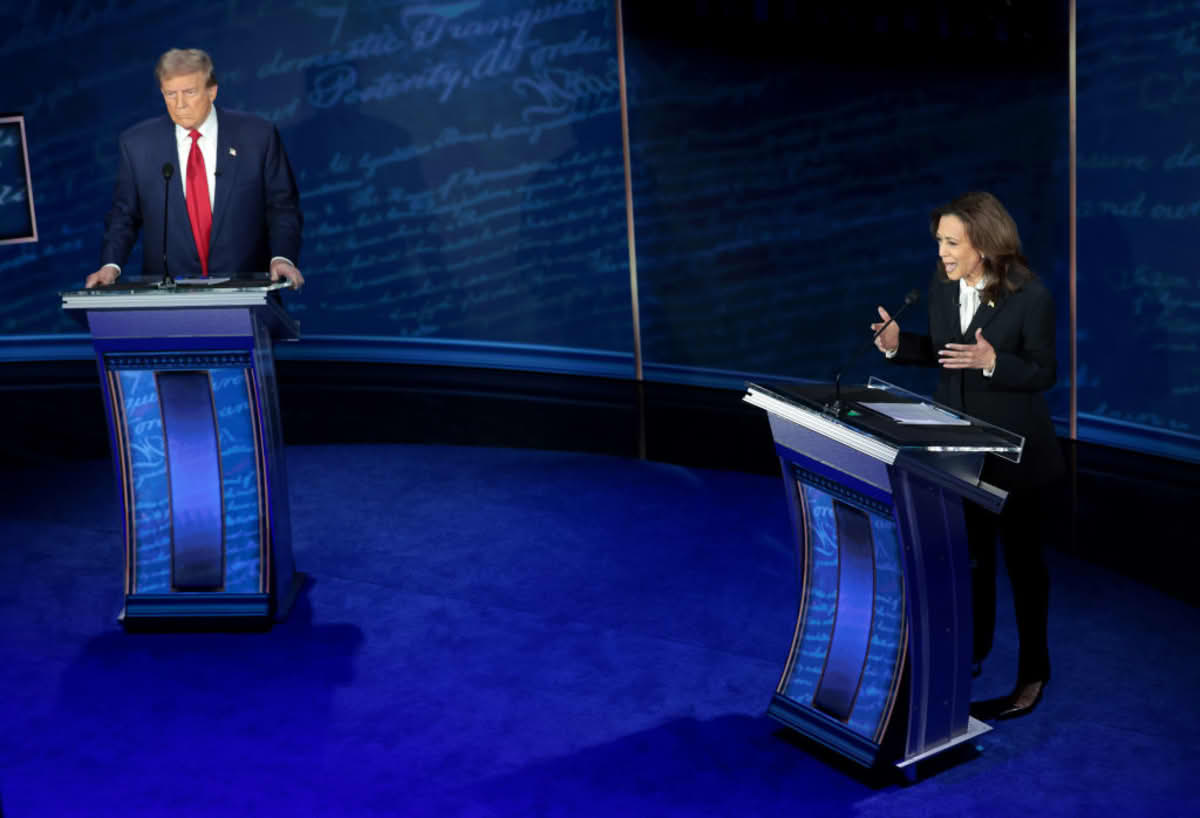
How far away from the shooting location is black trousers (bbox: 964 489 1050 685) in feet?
10.3

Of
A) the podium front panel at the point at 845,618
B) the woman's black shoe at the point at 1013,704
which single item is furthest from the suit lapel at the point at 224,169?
the woman's black shoe at the point at 1013,704

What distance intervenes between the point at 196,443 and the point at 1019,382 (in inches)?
87.1

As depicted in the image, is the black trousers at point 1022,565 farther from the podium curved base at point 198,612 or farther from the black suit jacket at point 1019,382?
the podium curved base at point 198,612

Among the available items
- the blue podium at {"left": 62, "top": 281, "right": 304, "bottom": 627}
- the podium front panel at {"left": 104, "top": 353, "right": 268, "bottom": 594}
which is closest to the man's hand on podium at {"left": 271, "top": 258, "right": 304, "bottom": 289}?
the blue podium at {"left": 62, "top": 281, "right": 304, "bottom": 627}

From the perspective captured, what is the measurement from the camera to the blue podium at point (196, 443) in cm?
369

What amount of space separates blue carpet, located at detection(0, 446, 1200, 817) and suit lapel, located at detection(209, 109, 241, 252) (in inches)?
47.1

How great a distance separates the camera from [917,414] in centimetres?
288

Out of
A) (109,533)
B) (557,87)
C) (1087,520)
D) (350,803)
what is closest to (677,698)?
(350,803)

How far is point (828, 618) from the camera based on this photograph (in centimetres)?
307

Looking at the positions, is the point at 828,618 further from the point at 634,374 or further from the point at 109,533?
the point at 634,374

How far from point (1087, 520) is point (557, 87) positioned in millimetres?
3096

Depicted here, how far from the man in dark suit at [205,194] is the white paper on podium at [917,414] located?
189 cm

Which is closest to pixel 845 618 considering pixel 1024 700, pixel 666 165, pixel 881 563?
pixel 881 563

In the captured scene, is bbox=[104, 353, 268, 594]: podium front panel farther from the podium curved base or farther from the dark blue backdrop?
the dark blue backdrop
